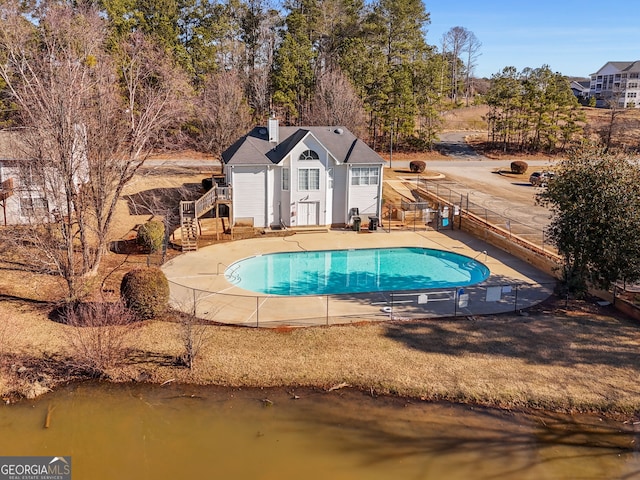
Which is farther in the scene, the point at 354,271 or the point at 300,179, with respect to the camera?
the point at 300,179

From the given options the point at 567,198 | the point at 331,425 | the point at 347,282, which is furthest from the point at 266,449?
the point at 567,198

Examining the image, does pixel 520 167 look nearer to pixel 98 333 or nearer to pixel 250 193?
pixel 250 193

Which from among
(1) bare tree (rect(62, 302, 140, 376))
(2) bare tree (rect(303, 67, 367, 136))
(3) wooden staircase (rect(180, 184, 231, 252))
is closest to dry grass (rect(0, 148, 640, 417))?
(1) bare tree (rect(62, 302, 140, 376))

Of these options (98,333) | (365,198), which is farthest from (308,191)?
(98,333)

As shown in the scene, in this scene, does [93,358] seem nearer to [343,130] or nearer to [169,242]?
[169,242]

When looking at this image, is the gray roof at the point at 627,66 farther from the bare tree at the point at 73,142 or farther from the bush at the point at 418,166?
the bare tree at the point at 73,142

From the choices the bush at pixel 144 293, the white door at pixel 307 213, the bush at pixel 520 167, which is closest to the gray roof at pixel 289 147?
the white door at pixel 307 213
